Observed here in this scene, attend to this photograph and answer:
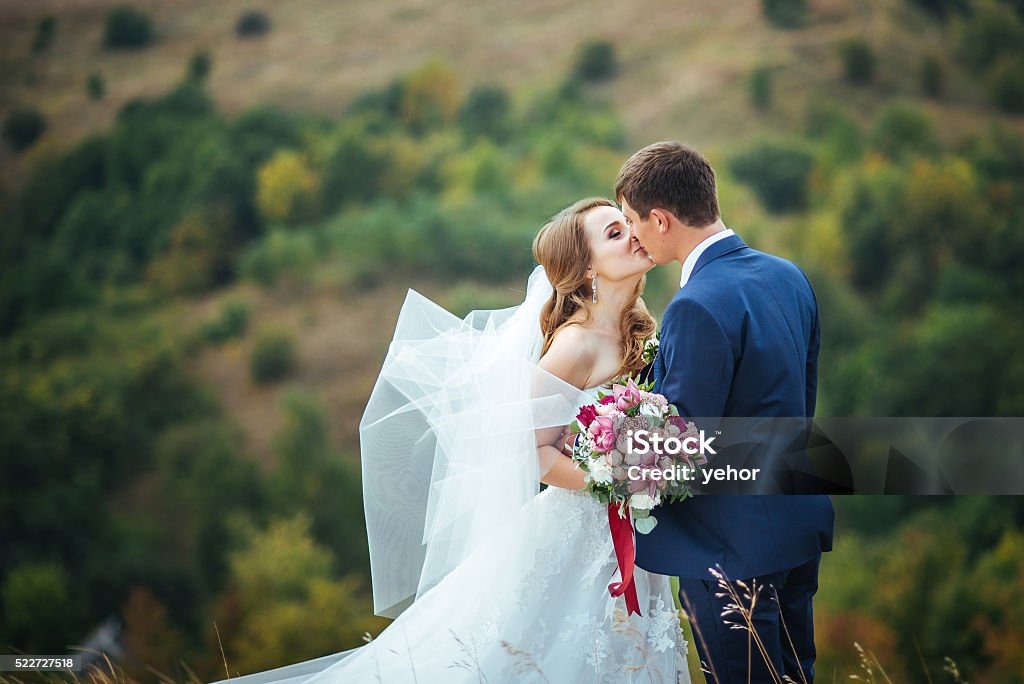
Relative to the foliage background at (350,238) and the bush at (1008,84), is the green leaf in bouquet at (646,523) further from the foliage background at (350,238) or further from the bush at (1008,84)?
the bush at (1008,84)

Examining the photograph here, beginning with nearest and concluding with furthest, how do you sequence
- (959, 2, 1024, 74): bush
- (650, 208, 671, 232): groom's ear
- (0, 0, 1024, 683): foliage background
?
(650, 208, 671, 232): groom's ear < (0, 0, 1024, 683): foliage background < (959, 2, 1024, 74): bush

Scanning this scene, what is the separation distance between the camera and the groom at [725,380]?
2.57m

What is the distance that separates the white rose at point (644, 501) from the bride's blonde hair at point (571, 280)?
72cm

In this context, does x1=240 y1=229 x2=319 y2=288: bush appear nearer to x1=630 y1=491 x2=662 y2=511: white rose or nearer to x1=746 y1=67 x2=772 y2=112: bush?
x1=746 y1=67 x2=772 y2=112: bush

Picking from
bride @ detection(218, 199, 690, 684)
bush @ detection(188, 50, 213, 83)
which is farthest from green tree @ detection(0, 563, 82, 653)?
bride @ detection(218, 199, 690, 684)

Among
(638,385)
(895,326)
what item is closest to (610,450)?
(638,385)

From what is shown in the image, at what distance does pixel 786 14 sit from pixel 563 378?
79.1 feet

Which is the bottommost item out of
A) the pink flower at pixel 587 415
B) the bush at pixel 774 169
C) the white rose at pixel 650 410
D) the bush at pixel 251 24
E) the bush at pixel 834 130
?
the pink flower at pixel 587 415

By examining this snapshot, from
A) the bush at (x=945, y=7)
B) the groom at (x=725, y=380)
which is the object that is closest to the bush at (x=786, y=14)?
the bush at (x=945, y=7)

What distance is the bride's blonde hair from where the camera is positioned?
3.41 meters

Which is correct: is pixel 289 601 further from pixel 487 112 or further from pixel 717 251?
pixel 717 251

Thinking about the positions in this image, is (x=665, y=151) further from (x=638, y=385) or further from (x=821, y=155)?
(x=821, y=155)

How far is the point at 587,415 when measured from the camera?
2.87 meters

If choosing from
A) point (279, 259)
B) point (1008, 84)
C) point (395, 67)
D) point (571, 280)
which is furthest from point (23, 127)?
point (571, 280)
